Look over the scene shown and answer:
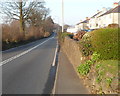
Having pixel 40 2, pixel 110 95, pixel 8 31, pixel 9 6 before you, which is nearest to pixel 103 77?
pixel 110 95

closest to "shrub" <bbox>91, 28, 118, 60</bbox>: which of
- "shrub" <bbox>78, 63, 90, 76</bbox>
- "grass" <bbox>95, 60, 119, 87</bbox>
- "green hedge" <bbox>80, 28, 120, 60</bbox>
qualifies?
"green hedge" <bbox>80, 28, 120, 60</bbox>

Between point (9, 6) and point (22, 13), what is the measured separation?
3.12 metres

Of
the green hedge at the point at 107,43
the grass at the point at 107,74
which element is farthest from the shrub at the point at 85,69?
the grass at the point at 107,74

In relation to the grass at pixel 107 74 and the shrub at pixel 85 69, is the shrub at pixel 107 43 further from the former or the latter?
the grass at pixel 107 74

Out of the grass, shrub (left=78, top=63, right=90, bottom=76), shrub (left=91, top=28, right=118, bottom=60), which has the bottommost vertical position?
shrub (left=78, top=63, right=90, bottom=76)

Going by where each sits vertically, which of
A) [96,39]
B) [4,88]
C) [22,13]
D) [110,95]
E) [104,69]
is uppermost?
[22,13]

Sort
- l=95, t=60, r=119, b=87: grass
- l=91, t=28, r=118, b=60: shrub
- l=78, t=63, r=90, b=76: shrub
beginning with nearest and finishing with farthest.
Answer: l=95, t=60, r=119, b=87: grass < l=91, t=28, r=118, b=60: shrub < l=78, t=63, r=90, b=76: shrub

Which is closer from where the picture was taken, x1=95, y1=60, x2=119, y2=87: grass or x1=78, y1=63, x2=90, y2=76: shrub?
x1=95, y1=60, x2=119, y2=87: grass

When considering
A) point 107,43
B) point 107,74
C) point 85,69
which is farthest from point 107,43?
point 107,74

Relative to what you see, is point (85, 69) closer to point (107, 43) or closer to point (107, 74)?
point (107, 43)

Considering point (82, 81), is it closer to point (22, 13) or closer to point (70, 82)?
point (70, 82)

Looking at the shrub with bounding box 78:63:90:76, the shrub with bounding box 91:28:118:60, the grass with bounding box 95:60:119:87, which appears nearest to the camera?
the grass with bounding box 95:60:119:87

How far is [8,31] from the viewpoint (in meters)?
30.9

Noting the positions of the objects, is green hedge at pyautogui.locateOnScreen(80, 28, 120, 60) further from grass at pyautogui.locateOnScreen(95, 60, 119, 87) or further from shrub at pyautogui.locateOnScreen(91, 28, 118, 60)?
grass at pyautogui.locateOnScreen(95, 60, 119, 87)
